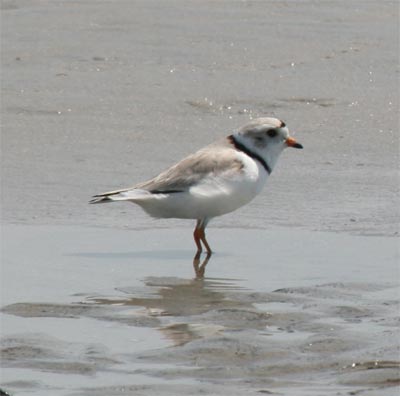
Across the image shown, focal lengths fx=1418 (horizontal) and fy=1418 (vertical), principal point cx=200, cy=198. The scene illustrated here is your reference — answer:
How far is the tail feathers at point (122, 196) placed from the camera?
771cm

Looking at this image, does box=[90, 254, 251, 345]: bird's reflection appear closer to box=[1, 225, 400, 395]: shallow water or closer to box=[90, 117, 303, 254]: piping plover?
box=[1, 225, 400, 395]: shallow water

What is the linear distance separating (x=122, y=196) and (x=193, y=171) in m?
0.48

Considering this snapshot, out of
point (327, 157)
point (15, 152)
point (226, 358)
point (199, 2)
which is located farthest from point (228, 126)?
point (226, 358)

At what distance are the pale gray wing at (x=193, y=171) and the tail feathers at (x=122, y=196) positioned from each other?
0.07 metres

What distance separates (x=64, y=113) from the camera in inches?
412

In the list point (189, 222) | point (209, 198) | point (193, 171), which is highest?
point (193, 171)

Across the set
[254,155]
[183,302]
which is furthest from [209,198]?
[183,302]

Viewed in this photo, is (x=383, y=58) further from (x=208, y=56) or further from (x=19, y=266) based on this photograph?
(x=19, y=266)

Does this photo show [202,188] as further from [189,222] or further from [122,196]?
[189,222]

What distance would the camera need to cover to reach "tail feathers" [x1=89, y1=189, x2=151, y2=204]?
771cm

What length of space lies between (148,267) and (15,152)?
2553mm

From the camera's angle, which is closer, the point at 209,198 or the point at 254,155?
the point at 209,198

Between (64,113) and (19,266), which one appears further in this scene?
(64,113)

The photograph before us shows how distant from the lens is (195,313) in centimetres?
636
